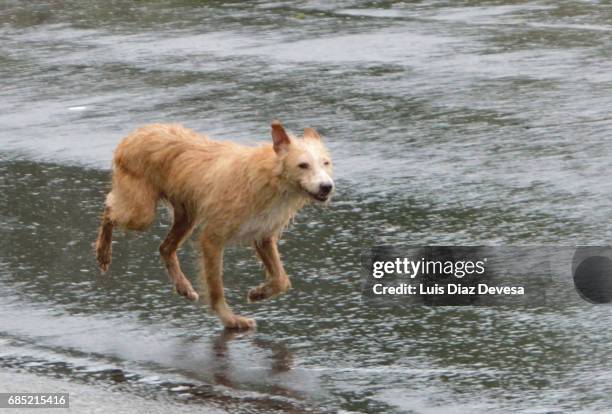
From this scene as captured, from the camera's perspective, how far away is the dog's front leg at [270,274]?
780cm

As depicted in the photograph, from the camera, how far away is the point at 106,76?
14.4 m

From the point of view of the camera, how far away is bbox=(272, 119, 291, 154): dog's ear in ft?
24.2

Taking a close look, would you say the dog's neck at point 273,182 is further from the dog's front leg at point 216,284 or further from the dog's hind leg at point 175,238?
the dog's hind leg at point 175,238

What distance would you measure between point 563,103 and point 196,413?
6.46m

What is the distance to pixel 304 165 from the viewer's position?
24.2 feet

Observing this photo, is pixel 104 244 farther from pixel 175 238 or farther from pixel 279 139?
pixel 279 139

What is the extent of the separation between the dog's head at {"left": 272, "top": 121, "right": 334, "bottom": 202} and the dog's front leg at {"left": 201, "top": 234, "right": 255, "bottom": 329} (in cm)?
60

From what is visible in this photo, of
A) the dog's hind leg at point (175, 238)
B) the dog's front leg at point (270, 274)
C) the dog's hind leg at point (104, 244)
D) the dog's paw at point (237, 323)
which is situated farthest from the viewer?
the dog's hind leg at point (104, 244)

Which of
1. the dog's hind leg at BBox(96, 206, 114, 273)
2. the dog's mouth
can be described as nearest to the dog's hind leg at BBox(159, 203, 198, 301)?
the dog's hind leg at BBox(96, 206, 114, 273)

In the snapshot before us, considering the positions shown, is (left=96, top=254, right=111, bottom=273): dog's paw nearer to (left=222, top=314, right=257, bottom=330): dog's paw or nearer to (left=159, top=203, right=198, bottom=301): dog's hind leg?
(left=159, top=203, right=198, bottom=301): dog's hind leg

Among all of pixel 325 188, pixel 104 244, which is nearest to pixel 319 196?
pixel 325 188

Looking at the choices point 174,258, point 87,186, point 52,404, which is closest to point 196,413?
point 52,404

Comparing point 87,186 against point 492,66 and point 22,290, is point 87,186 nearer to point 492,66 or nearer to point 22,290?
point 22,290

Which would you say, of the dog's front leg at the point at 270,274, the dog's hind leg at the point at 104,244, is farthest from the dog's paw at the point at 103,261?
the dog's front leg at the point at 270,274
